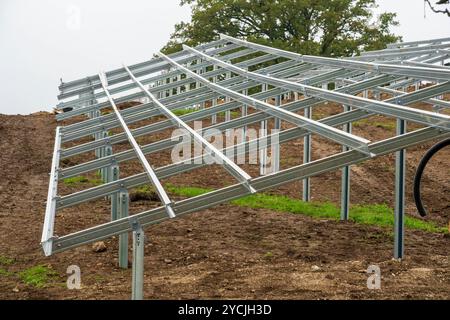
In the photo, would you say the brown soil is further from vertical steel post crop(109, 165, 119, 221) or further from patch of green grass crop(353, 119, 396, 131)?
patch of green grass crop(353, 119, 396, 131)

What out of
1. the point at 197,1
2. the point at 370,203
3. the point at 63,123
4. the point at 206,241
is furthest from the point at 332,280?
the point at 197,1

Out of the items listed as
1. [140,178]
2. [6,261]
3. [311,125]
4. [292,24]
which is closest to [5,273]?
[6,261]

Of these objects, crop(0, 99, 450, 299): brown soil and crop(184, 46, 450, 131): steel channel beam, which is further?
crop(0, 99, 450, 299): brown soil

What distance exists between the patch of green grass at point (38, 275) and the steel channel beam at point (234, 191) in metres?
2.47

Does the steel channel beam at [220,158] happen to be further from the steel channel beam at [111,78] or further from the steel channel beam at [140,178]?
the steel channel beam at [111,78]

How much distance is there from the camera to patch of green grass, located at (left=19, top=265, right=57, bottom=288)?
9690 mm

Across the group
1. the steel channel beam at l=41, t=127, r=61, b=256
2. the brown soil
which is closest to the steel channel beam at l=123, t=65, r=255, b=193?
the brown soil

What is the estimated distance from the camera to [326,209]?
1517 cm

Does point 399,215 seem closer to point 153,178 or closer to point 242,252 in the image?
point 242,252

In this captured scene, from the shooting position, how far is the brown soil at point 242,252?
28.6 ft

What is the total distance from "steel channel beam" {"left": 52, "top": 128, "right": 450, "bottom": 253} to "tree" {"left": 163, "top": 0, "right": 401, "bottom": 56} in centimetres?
2818

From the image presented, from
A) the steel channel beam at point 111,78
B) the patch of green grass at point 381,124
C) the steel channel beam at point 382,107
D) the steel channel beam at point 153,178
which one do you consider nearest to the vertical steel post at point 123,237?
the steel channel beam at point 153,178

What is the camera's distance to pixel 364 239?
12312 millimetres

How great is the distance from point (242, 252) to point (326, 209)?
4418mm
